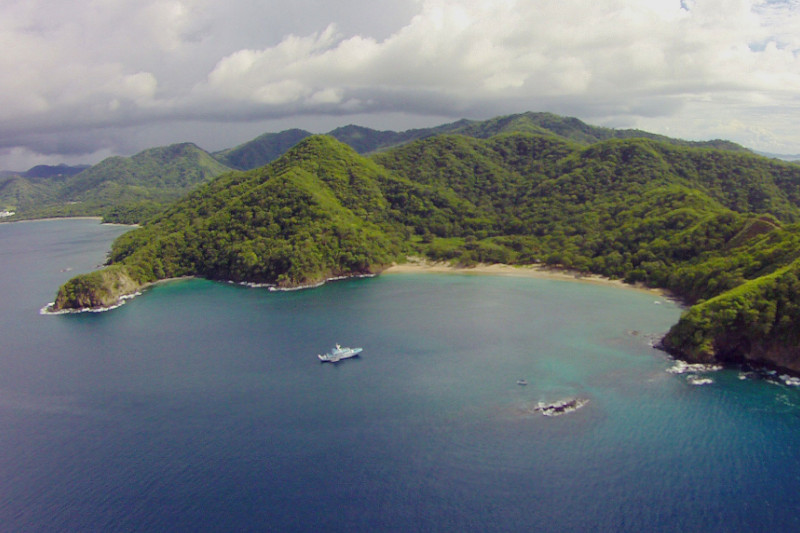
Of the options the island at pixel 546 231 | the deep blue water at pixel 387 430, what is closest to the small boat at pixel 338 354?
the deep blue water at pixel 387 430

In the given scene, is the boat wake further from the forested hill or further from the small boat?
the small boat

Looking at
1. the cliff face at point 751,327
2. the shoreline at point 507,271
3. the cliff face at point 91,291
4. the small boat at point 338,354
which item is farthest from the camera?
the shoreline at point 507,271

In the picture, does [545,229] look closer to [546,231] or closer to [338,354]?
[546,231]

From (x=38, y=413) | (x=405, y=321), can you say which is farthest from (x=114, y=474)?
(x=405, y=321)

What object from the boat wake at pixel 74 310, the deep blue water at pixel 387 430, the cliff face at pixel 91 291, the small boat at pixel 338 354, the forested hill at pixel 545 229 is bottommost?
the deep blue water at pixel 387 430

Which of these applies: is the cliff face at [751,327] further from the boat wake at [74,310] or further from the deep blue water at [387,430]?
the boat wake at [74,310]
